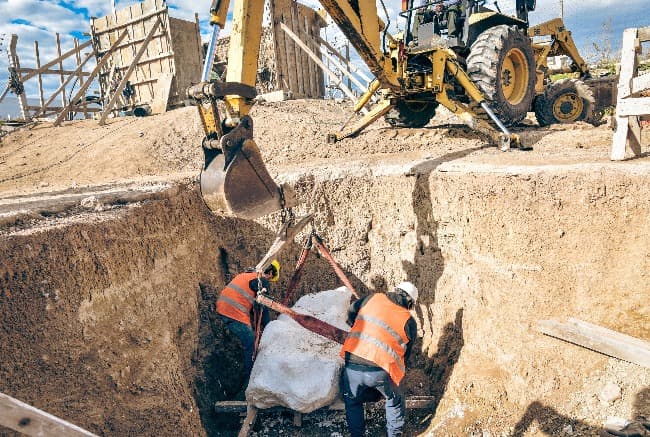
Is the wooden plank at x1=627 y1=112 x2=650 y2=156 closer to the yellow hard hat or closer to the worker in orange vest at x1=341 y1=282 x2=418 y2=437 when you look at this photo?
the worker in orange vest at x1=341 y1=282 x2=418 y2=437

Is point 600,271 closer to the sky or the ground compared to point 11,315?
closer to the ground

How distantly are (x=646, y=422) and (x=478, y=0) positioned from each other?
21.0 ft

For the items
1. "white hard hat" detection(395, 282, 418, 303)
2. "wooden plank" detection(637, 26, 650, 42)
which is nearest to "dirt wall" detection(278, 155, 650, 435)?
"white hard hat" detection(395, 282, 418, 303)

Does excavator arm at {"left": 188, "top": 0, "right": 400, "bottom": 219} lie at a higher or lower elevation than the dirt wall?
higher

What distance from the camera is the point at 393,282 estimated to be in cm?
569

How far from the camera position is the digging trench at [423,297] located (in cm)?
334

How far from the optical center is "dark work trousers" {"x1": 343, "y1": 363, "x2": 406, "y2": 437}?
391cm

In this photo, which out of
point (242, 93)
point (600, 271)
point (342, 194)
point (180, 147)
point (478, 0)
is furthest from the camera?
point (180, 147)

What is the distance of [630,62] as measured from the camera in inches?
180

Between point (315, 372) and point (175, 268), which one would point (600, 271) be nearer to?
point (315, 372)

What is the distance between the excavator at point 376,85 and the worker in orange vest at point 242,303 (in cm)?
96

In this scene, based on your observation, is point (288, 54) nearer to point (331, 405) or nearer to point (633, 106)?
point (633, 106)

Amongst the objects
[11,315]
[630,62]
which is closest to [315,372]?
[11,315]

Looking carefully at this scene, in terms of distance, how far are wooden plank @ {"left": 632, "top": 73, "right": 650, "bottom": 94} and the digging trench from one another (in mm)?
930
